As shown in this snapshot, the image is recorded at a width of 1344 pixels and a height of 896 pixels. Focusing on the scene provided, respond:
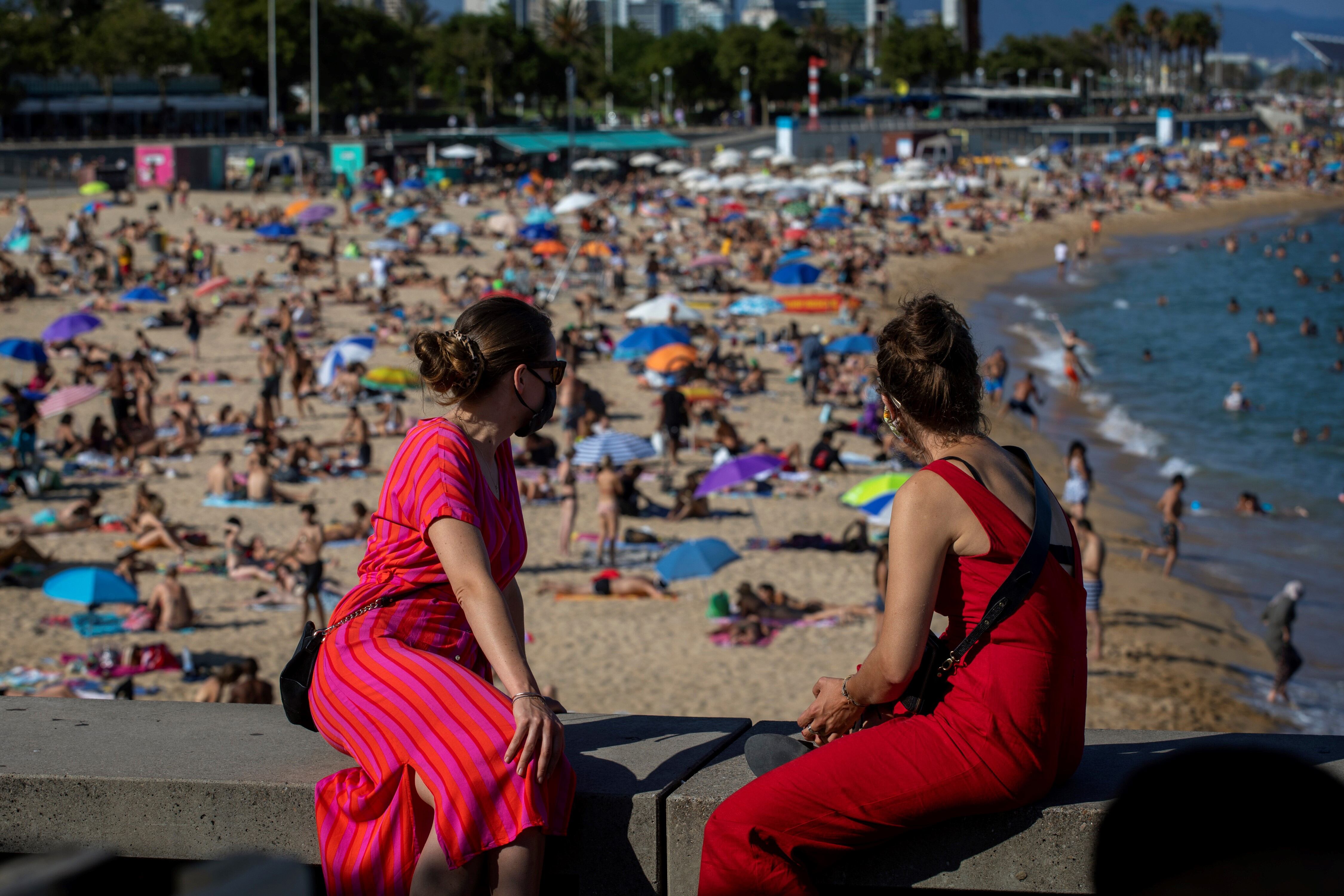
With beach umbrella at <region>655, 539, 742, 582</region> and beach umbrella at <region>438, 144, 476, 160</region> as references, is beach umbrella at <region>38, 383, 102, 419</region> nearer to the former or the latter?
beach umbrella at <region>655, 539, 742, 582</region>

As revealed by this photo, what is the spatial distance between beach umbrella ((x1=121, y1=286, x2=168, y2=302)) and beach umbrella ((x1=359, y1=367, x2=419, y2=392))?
6853mm

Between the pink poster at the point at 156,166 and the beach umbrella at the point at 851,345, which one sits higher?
the pink poster at the point at 156,166

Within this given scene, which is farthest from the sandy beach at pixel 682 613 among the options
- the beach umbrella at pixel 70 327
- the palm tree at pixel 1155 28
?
the palm tree at pixel 1155 28

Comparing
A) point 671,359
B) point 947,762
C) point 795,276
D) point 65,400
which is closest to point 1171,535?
point 671,359

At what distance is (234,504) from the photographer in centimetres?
1441

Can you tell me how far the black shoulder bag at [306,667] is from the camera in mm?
2107

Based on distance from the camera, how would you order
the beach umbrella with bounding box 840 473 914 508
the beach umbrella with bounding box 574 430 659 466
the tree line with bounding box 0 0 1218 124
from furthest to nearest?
1. the tree line with bounding box 0 0 1218 124
2. the beach umbrella with bounding box 574 430 659 466
3. the beach umbrella with bounding box 840 473 914 508

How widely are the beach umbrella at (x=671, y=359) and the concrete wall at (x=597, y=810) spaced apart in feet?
54.4

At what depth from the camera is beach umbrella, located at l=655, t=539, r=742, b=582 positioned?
11.0 m

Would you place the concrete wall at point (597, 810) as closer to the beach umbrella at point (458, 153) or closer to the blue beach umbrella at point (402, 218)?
the blue beach umbrella at point (402, 218)

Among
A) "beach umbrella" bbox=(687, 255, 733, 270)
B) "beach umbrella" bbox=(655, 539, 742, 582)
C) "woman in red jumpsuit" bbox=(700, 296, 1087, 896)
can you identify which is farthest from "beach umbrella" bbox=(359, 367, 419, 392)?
"woman in red jumpsuit" bbox=(700, 296, 1087, 896)

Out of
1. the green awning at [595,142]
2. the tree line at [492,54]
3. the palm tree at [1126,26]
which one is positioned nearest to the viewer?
the green awning at [595,142]

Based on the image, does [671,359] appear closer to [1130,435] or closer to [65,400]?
[1130,435]

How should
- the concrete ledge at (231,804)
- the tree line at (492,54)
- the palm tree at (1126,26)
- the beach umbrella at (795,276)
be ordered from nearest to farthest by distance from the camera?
1. the concrete ledge at (231,804)
2. the beach umbrella at (795,276)
3. the tree line at (492,54)
4. the palm tree at (1126,26)
